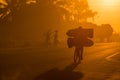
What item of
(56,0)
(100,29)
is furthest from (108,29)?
(56,0)

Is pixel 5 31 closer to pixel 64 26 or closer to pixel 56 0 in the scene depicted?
pixel 56 0

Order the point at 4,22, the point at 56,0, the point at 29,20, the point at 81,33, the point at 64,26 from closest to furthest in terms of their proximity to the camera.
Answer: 1. the point at 81,33
2. the point at 4,22
3. the point at 29,20
4. the point at 56,0
5. the point at 64,26

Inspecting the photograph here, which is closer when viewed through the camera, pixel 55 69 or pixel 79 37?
pixel 55 69

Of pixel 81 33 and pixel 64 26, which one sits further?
pixel 64 26

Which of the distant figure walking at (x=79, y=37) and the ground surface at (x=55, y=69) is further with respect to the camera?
the distant figure walking at (x=79, y=37)

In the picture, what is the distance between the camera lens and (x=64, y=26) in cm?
8194

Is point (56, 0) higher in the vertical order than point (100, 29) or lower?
higher

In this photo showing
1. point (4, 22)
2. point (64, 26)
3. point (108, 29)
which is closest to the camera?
point (4, 22)

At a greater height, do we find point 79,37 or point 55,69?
point 79,37

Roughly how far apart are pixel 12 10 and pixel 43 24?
711 centimetres

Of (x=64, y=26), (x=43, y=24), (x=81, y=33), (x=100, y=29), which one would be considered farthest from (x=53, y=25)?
(x=81, y=33)

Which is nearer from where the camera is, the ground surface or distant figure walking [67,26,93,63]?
the ground surface

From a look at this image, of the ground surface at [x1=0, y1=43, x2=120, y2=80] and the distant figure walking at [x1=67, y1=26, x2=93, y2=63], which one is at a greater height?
the distant figure walking at [x1=67, y1=26, x2=93, y2=63]

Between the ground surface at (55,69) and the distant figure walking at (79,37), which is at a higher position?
the distant figure walking at (79,37)
